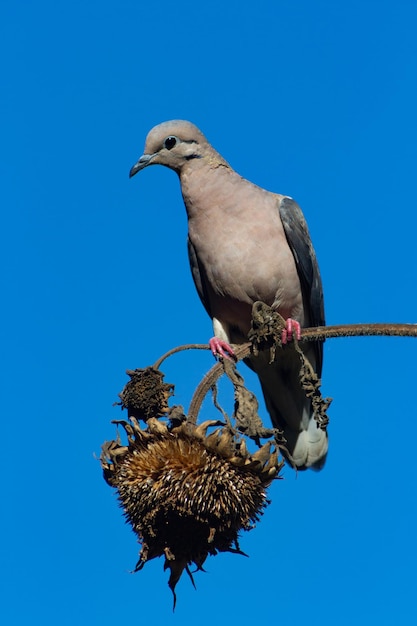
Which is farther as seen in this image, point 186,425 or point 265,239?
point 265,239

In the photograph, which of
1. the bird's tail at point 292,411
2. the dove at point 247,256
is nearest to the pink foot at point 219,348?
the dove at point 247,256

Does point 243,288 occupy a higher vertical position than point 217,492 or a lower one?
higher

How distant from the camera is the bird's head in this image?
834 centimetres

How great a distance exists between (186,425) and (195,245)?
3524 mm

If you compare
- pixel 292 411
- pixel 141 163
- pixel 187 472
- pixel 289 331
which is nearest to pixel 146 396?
pixel 187 472

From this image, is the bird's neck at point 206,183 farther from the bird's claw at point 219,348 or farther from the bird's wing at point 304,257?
the bird's claw at point 219,348

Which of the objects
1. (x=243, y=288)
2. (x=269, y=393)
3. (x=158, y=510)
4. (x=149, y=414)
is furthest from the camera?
(x=269, y=393)

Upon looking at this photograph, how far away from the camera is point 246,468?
495 cm

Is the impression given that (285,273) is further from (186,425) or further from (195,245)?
(186,425)

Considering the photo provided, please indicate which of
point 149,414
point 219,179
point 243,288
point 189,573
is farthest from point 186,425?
point 219,179

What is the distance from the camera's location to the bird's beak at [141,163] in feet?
26.9

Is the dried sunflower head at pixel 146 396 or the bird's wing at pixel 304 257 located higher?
the bird's wing at pixel 304 257

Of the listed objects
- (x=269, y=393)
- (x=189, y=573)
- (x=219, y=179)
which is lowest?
(x=189, y=573)

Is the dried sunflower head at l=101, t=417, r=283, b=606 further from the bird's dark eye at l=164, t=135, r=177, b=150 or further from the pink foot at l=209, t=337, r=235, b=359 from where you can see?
the bird's dark eye at l=164, t=135, r=177, b=150
